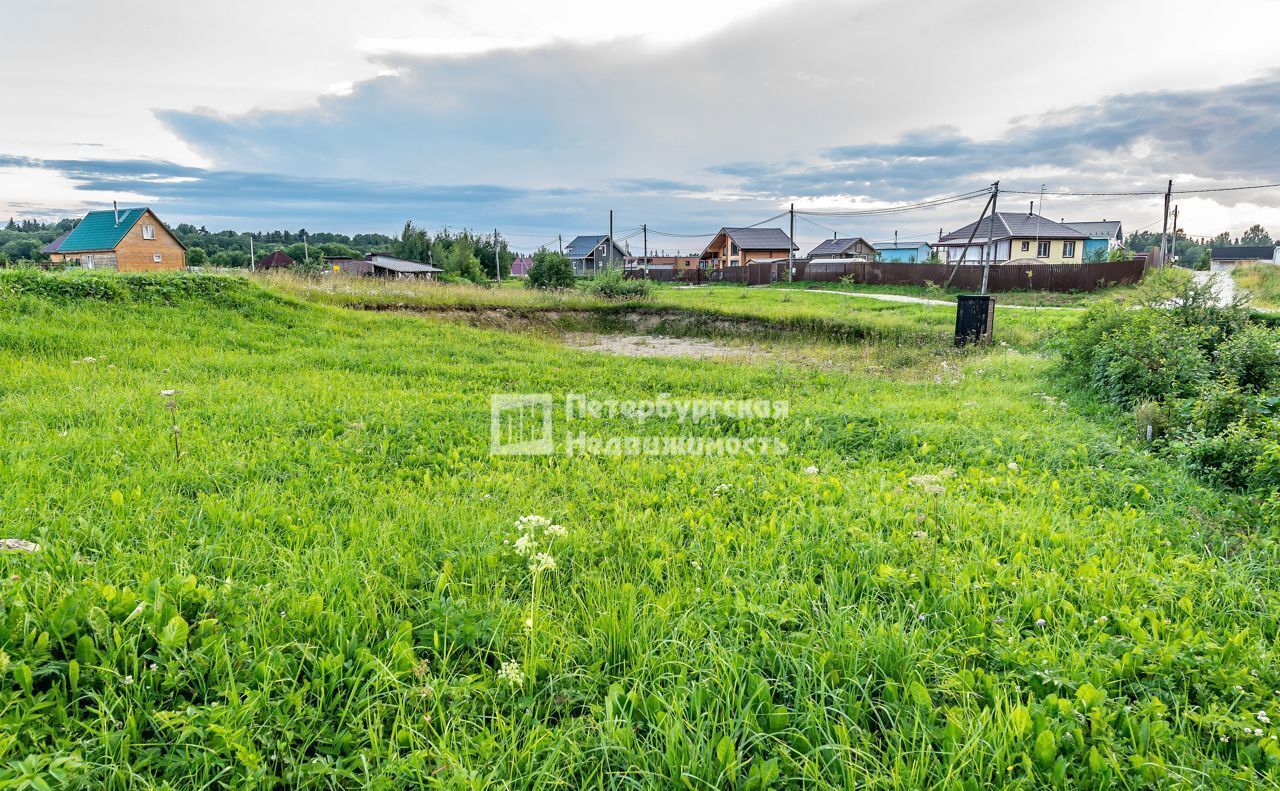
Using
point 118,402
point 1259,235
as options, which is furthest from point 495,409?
point 1259,235

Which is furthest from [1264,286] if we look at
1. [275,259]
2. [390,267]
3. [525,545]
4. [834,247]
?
[275,259]

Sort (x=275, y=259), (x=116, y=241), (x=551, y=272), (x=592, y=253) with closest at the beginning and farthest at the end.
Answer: (x=551, y=272)
(x=116, y=241)
(x=275, y=259)
(x=592, y=253)

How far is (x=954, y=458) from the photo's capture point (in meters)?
4.45

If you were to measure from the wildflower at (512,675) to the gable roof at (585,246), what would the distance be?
5503 cm

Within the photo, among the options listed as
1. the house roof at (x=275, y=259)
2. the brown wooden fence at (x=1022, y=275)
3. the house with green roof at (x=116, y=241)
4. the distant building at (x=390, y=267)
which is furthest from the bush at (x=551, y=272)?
the house roof at (x=275, y=259)

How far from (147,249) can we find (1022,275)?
147ft

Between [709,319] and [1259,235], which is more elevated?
[1259,235]

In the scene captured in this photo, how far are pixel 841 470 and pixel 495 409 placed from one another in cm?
315

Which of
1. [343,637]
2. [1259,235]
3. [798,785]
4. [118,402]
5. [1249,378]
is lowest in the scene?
[798,785]

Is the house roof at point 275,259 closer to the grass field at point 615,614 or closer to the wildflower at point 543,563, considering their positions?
the grass field at point 615,614

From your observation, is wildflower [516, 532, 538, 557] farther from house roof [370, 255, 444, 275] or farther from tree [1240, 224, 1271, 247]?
tree [1240, 224, 1271, 247]

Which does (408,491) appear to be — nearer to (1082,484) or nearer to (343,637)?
(343,637)

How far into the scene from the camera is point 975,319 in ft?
37.2

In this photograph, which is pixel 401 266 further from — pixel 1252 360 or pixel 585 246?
pixel 1252 360
